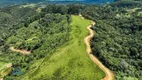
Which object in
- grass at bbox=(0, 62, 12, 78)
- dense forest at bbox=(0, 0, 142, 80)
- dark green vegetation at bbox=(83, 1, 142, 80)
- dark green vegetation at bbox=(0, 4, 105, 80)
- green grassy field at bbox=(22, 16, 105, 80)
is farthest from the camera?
grass at bbox=(0, 62, 12, 78)

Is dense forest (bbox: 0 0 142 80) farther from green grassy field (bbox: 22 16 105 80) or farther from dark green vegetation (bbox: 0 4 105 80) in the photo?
green grassy field (bbox: 22 16 105 80)

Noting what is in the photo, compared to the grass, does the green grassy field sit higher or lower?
higher

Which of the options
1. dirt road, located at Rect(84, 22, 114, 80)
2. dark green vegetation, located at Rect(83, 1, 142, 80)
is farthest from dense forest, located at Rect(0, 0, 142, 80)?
dirt road, located at Rect(84, 22, 114, 80)

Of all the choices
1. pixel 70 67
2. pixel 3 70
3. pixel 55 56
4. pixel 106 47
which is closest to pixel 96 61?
pixel 70 67

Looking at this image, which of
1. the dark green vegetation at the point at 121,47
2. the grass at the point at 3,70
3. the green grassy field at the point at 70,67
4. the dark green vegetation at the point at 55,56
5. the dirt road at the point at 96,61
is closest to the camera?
the dirt road at the point at 96,61

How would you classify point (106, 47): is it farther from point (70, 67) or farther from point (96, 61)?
point (70, 67)

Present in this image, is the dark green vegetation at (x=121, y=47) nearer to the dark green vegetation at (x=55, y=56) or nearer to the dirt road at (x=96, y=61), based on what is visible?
the dirt road at (x=96, y=61)

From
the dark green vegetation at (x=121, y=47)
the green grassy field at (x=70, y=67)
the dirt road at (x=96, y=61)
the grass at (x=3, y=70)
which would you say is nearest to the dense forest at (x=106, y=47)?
the dark green vegetation at (x=121, y=47)

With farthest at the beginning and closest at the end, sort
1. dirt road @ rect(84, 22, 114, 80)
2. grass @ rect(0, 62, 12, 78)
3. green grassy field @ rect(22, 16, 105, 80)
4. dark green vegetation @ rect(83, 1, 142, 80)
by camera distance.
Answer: grass @ rect(0, 62, 12, 78)
dark green vegetation @ rect(83, 1, 142, 80)
green grassy field @ rect(22, 16, 105, 80)
dirt road @ rect(84, 22, 114, 80)

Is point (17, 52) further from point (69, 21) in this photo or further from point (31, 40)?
point (69, 21)
